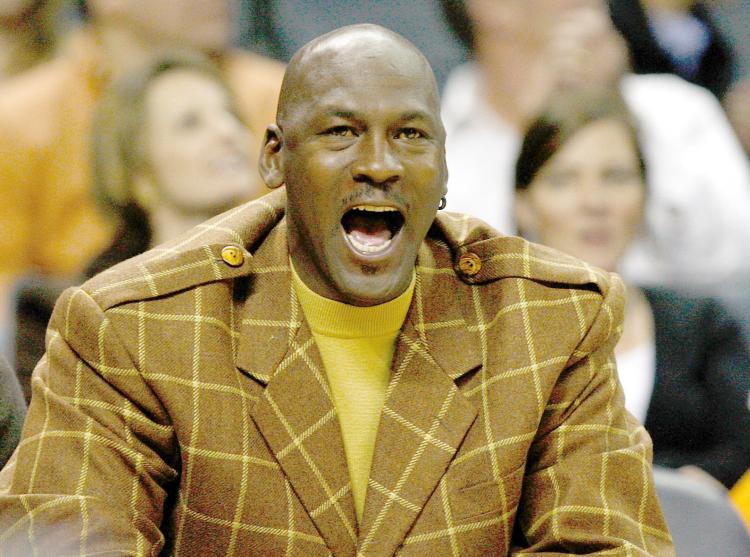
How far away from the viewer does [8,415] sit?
1822 millimetres

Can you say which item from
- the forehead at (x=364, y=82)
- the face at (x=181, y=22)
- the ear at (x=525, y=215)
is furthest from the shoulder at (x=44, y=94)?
the forehead at (x=364, y=82)

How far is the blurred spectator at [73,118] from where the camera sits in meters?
3.24

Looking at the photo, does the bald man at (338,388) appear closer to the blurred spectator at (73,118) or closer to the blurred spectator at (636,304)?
the blurred spectator at (636,304)

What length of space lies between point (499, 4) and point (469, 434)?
2071 mm

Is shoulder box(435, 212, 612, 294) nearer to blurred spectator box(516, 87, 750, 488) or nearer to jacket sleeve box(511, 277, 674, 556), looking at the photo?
jacket sleeve box(511, 277, 674, 556)

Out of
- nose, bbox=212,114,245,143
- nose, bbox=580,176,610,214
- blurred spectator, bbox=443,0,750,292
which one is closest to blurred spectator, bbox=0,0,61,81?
nose, bbox=212,114,245,143

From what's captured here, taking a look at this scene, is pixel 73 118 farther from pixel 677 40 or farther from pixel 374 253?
pixel 374 253

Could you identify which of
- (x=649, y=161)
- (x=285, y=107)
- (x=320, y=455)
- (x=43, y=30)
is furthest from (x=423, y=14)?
(x=320, y=455)

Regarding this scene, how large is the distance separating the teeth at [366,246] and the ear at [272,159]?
0.16m

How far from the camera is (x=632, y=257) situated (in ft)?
10.7

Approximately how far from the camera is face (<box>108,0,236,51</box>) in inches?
134

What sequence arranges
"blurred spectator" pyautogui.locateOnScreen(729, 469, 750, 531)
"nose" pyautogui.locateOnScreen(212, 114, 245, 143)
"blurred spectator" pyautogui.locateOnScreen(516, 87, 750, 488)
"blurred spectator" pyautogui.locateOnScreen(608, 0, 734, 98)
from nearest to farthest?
"blurred spectator" pyautogui.locateOnScreen(729, 469, 750, 531) → "blurred spectator" pyautogui.locateOnScreen(516, 87, 750, 488) → "nose" pyautogui.locateOnScreen(212, 114, 245, 143) → "blurred spectator" pyautogui.locateOnScreen(608, 0, 734, 98)

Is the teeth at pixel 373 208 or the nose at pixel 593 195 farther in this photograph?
the nose at pixel 593 195

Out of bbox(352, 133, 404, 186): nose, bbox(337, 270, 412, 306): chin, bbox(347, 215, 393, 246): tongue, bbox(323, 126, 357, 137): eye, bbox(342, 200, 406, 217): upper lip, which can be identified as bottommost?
bbox(337, 270, 412, 306): chin
